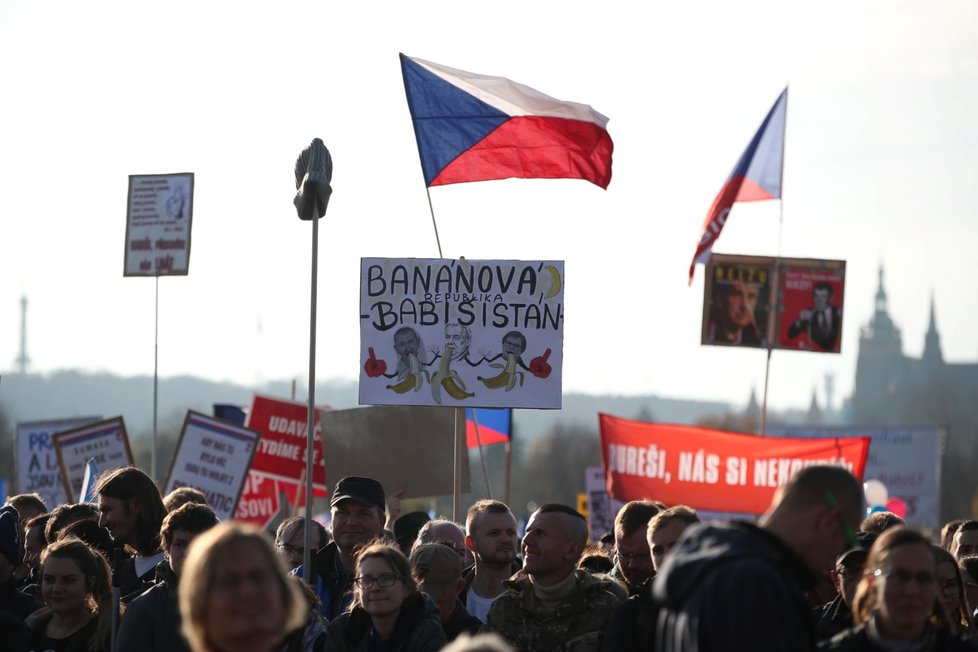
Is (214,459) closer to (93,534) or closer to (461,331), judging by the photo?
(461,331)

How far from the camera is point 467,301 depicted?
10523 millimetres

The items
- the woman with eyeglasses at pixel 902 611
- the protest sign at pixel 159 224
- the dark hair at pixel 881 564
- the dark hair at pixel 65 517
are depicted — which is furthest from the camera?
the protest sign at pixel 159 224

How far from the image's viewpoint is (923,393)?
105750 mm

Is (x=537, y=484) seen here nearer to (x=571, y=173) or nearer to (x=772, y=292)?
(x=772, y=292)

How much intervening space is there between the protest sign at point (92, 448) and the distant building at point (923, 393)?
185ft

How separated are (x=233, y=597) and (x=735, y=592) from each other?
4.29 ft

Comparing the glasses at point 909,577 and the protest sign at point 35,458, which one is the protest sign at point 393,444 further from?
the glasses at point 909,577

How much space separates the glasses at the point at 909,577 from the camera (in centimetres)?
526

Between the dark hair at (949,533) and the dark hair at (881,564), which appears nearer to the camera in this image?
the dark hair at (881,564)

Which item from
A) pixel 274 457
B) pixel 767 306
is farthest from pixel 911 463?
pixel 274 457

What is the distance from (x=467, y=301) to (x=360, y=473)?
2.92 m

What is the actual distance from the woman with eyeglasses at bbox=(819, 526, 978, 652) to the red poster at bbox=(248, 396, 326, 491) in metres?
11.0

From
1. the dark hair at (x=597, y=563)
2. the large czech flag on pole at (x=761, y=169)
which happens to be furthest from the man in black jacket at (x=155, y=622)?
the large czech flag on pole at (x=761, y=169)

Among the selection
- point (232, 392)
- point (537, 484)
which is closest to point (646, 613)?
point (537, 484)
